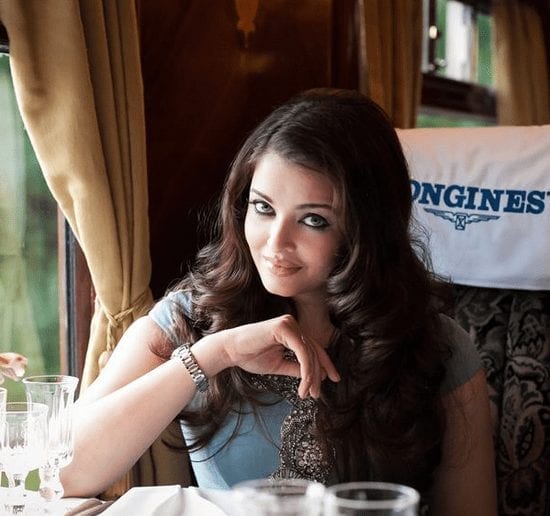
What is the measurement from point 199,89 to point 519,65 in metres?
2.26

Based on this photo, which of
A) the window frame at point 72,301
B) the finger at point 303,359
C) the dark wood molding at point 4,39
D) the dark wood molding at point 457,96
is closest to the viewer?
the finger at point 303,359

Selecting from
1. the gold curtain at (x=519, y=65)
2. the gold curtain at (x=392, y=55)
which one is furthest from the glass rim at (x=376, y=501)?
the gold curtain at (x=519, y=65)

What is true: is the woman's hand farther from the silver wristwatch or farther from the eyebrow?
the eyebrow

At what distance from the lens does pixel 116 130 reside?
2234mm

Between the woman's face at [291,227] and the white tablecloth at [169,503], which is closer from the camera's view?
the white tablecloth at [169,503]

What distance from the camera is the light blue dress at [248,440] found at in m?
1.79

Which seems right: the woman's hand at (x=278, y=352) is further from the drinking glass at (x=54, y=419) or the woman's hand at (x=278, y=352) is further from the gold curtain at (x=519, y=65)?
the gold curtain at (x=519, y=65)

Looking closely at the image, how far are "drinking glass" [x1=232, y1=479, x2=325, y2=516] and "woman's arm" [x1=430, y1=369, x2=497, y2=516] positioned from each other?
3.32 feet

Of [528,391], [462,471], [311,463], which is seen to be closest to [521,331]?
[528,391]

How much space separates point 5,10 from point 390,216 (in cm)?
95

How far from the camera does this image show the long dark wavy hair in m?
1.71

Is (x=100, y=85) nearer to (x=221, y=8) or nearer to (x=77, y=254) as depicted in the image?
(x=77, y=254)

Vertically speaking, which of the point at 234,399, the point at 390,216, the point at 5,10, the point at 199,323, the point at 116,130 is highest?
the point at 5,10

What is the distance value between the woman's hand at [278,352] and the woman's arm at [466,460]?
1.14 feet
